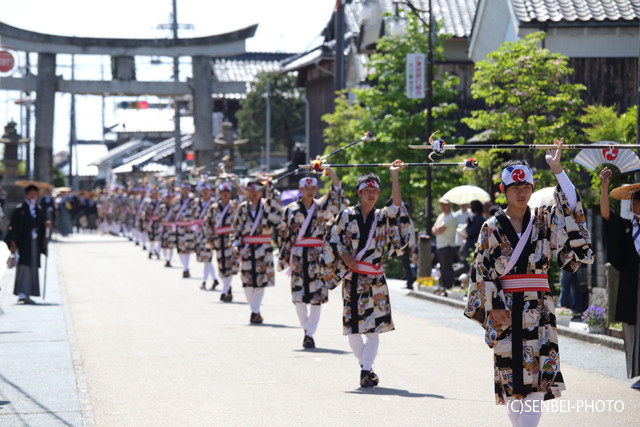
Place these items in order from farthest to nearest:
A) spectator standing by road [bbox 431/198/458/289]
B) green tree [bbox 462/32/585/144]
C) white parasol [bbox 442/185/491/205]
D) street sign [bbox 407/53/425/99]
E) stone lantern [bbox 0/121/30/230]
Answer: stone lantern [bbox 0/121/30/230] → street sign [bbox 407/53/425/99] → white parasol [bbox 442/185/491/205] → spectator standing by road [bbox 431/198/458/289] → green tree [bbox 462/32/585/144]

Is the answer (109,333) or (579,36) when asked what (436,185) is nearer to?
(579,36)

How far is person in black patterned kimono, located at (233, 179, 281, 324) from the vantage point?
12250 mm

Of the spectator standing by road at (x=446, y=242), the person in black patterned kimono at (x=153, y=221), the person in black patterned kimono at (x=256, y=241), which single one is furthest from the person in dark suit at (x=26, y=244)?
the person in black patterned kimono at (x=153, y=221)

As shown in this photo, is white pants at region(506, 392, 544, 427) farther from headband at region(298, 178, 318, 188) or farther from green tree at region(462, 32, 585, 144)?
green tree at region(462, 32, 585, 144)

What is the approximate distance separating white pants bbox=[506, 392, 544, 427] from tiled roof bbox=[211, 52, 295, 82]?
4838 centimetres

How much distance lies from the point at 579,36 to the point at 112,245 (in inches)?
890

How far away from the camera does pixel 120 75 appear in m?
34.6

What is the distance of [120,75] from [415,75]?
17776 millimetres

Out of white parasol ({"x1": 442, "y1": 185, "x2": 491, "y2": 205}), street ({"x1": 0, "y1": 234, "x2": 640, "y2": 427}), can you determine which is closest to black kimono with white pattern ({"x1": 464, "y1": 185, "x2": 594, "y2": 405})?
street ({"x1": 0, "y1": 234, "x2": 640, "y2": 427})

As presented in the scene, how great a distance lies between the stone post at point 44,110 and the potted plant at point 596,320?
28.6m

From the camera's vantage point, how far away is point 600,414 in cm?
671

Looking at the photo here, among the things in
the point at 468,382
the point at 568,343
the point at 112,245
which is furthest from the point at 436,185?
the point at 112,245

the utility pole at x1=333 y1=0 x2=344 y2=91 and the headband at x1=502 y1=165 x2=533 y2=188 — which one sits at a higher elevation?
the utility pole at x1=333 y1=0 x2=344 y2=91
